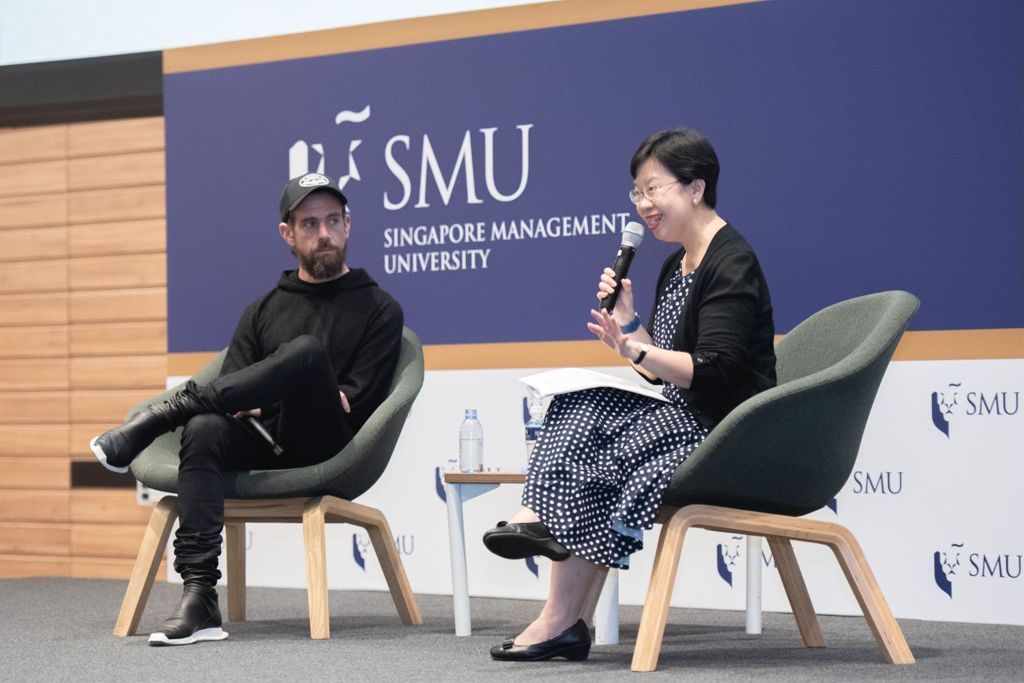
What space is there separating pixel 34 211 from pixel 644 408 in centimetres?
352

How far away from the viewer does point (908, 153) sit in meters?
4.09

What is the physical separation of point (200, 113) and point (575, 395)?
275cm

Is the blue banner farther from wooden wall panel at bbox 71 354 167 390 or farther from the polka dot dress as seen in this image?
the polka dot dress

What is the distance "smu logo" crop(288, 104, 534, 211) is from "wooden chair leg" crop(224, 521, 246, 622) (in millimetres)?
1392

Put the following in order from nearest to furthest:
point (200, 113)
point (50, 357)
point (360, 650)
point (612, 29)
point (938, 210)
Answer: point (360, 650)
point (938, 210)
point (612, 29)
point (200, 113)
point (50, 357)

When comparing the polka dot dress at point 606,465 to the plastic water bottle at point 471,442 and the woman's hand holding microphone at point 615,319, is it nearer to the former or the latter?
A: the woman's hand holding microphone at point 615,319

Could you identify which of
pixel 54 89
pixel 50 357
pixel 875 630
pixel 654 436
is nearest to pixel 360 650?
pixel 654 436

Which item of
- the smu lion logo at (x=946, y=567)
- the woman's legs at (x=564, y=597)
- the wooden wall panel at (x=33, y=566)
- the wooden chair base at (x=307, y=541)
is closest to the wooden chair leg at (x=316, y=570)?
the wooden chair base at (x=307, y=541)

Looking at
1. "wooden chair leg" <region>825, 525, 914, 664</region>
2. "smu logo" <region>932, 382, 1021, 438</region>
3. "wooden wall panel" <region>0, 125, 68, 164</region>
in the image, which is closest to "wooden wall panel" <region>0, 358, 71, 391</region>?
"wooden wall panel" <region>0, 125, 68, 164</region>

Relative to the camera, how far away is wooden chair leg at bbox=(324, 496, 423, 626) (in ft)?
12.0

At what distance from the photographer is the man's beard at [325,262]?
3.84m

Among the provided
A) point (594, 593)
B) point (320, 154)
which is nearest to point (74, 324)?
point (320, 154)

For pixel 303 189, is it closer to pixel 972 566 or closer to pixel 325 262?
pixel 325 262

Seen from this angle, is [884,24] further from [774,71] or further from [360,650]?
[360,650]
